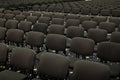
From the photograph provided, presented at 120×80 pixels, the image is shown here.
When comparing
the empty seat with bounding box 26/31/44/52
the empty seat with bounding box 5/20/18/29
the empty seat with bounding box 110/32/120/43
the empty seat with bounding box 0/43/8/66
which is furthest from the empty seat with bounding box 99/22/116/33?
the empty seat with bounding box 0/43/8/66

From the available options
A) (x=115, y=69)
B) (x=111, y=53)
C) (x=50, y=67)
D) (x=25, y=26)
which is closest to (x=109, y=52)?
(x=111, y=53)

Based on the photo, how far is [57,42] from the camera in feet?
11.9

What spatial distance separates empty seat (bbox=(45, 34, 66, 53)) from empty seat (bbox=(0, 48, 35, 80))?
953mm

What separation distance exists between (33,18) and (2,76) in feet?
12.4

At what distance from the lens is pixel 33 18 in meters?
6.21

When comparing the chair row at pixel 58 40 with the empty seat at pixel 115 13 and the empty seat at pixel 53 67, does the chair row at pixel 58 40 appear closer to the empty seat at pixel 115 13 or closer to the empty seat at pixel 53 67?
the empty seat at pixel 53 67

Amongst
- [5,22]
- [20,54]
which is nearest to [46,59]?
[20,54]

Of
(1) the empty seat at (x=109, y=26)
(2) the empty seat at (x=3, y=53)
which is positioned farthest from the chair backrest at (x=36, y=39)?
(1) the empty seat at (x=109, y=26)

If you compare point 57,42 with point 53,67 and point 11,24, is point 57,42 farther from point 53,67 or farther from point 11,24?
point 11,24

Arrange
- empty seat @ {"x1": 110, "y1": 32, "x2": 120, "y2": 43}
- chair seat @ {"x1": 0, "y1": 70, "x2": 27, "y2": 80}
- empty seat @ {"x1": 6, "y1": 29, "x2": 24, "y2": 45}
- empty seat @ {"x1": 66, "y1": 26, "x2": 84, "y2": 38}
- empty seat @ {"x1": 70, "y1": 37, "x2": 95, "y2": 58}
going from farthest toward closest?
empty seat @ {"x1": 66, "y1": 26, "x2": 84, "y2": 38}, empty seat @ {"x1": 6, "y1": 29, "x2": 24, "y2": 45}, empty seat @ {"x1": 110, "y1": 32, "x2": 120, "y2": 43}, empty seat @ {"x1": 70, "y1": 37, "x2": 95, "y2": 58}, chair seat @ {"x1": 0, "y1": 70, "x2": 27, "y2": 80}

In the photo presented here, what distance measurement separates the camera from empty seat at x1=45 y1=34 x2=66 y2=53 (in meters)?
3.61

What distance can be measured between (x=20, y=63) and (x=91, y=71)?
121 cm

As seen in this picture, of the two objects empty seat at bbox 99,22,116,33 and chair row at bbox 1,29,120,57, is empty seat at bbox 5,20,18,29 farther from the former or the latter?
empty seat at bbox 99,22,116,33

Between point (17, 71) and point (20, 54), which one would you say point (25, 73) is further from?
point (20, 54)
